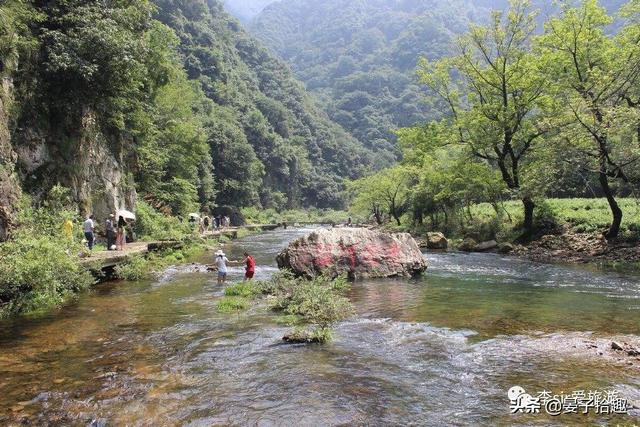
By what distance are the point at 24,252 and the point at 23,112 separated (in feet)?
30.5

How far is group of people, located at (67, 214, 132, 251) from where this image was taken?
59.0ft

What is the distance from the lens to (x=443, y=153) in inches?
1656

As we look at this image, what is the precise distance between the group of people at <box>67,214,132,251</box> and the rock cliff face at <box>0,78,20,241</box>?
1978mm

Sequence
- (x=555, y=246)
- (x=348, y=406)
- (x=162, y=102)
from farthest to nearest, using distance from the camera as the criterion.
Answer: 1. (x=162, y=102)
2. (x=555, y=246)
3. (x=348, y=406)

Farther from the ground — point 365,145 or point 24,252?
point 365,145

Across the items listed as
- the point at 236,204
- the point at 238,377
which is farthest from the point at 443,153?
the point at 236,204

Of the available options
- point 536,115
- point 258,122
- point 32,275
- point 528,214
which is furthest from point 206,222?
point 258,122

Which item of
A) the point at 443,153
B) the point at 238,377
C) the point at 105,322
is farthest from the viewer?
the point at 443,153

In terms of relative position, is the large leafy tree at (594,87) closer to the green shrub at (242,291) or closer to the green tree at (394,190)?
the green shrub at (242,291)

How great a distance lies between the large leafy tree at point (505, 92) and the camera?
29.7 meters

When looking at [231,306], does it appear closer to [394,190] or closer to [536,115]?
[536,115]

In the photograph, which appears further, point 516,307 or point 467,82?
point 467,82

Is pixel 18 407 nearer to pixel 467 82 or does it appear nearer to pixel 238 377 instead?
pixel 238 377

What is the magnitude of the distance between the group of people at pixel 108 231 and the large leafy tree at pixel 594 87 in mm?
23724
